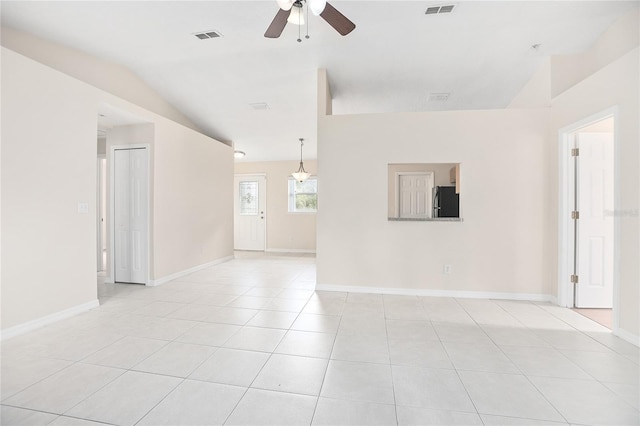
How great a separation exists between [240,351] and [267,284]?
223 cm

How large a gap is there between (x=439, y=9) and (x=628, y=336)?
145 inches

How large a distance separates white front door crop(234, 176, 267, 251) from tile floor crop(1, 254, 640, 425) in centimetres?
509

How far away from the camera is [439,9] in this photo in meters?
3.11

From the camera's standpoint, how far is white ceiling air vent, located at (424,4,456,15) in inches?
121

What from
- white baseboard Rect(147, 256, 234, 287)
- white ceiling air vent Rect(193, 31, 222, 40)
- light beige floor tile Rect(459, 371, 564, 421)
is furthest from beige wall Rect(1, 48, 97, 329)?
light beige floor tile Rect(459, 371, 564, 421)

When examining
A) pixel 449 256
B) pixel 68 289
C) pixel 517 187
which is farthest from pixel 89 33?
pixel 517 187

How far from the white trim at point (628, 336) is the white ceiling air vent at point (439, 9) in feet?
11.8

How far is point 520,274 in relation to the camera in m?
3.87

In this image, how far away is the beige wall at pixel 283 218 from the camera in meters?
8.35

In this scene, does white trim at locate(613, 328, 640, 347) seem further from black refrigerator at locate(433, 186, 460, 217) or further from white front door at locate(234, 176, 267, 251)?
white front door at locate(234, 176, 267, 251)

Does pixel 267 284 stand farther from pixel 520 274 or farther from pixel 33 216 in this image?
pixel 520 274

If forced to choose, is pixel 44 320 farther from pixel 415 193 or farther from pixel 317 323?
pixel 415 193

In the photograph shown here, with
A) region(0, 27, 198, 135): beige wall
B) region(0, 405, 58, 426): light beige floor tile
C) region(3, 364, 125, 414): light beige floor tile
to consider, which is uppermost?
region(0, 27, 198, 135): beige wall

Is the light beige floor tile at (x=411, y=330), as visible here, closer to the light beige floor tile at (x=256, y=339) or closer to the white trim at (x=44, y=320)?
the light beige floor tile at (x=256, y=339)
